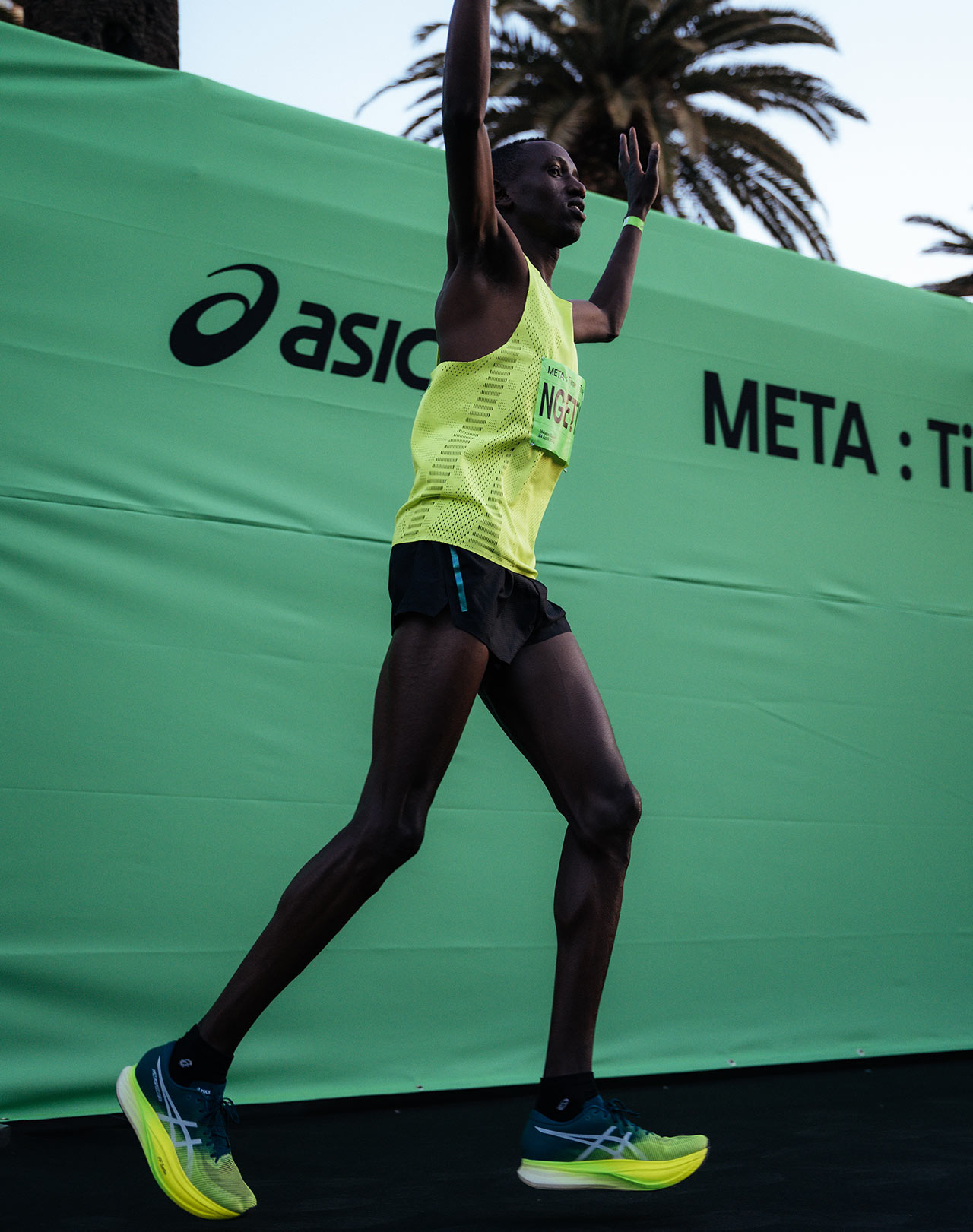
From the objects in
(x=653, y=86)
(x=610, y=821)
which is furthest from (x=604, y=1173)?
(x=653, y=86)

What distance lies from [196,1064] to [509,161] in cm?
151

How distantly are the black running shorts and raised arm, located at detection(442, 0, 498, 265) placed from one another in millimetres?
500

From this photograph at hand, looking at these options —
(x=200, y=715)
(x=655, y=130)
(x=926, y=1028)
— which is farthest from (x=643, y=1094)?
(x=655, y=130)

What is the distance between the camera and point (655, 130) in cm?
865

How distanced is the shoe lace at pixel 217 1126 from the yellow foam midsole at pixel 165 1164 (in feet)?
0.16

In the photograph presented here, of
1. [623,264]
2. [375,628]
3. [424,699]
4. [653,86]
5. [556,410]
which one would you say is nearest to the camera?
[424,699]

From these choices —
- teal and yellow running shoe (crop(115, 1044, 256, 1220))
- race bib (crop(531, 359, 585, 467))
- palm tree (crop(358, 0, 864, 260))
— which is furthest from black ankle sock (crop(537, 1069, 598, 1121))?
palm tree (crop(358, 0, 864, 260))

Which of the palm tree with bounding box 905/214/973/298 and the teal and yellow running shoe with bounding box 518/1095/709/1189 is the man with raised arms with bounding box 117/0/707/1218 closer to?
the teal and yellow running shoe with bounding box 518/1095/709/1189

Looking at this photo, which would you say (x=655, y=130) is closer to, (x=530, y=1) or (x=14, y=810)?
(x=530, y=1)

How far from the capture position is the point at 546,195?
1901 millimetres

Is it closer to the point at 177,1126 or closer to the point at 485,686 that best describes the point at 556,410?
the point at 485,686

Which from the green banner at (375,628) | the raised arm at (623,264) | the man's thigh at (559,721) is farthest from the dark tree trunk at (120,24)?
the man's thigh at (559,721)

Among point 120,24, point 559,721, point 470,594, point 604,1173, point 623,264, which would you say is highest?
point 120,24

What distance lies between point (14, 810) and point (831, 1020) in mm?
2203
